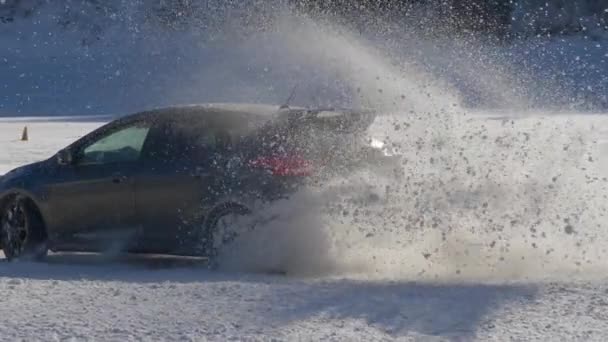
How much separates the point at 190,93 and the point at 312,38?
18.6ft

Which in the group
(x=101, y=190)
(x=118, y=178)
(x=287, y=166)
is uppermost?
(x=287, y=166)

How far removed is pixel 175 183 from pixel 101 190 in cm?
81

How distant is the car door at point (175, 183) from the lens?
419 inches

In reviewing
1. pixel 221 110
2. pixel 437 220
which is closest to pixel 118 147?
pixel 221 110

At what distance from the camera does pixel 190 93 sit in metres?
41.5

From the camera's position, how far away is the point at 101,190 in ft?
36.7

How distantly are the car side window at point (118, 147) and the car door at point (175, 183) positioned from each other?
0.19 meters

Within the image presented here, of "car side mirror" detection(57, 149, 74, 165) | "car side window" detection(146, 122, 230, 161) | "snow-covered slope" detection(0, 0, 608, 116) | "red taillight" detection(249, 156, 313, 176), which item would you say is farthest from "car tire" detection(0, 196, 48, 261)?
"snow-covered slope" detection(0, 0, 608, 116)

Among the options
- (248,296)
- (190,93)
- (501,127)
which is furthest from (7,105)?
(248,296)

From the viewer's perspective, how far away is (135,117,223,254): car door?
419 inches

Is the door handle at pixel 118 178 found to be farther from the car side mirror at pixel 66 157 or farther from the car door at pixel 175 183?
the car side mirror at pixel 66 157

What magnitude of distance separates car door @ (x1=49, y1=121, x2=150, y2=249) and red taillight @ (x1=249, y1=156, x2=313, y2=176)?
50.9 inches

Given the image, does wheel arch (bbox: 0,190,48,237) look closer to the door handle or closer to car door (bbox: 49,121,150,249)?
car door (bbox: 49,121,150,249)

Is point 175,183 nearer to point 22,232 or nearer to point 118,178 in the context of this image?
point 118,178
